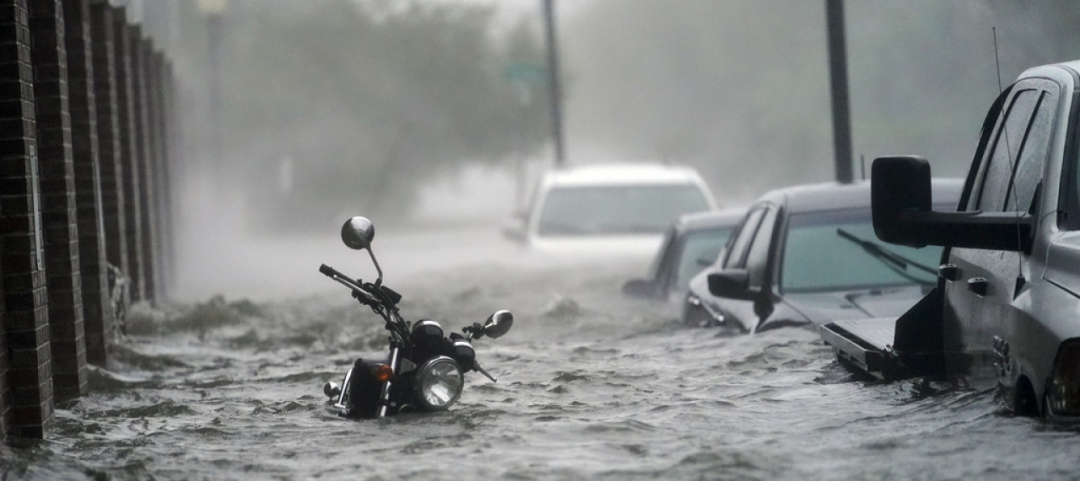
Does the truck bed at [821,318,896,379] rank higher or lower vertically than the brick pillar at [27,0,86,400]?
lower

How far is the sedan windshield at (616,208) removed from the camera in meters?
16.2

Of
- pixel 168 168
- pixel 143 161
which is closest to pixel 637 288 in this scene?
pixel 143 161

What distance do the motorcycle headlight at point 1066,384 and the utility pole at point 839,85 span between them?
7.83 metres

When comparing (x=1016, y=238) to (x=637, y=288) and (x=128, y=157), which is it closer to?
(x=637, y=288)

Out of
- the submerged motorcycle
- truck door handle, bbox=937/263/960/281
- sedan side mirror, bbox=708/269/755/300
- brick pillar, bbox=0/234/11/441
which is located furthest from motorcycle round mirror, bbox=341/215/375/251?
truck door handle, bbox=937/263/960/281

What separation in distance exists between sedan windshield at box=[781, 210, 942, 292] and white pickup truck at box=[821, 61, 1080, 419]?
264 cm

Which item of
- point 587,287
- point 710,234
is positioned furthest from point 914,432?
point 587,287

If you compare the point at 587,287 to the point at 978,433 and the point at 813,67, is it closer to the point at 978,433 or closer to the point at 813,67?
the point at 978,433

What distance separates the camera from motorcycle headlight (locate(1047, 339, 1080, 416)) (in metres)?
4.57

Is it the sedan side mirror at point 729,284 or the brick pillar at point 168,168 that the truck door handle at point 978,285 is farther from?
the brick pillar at point 168,168

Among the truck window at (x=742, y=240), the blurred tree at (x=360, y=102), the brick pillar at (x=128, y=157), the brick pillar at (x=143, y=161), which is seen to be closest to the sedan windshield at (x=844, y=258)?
the truck window at (x=742, y=240)

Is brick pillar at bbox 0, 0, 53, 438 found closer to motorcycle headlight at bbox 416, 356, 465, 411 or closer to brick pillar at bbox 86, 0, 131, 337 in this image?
motorcycle headlight at bbox 416, 356, 465, 411

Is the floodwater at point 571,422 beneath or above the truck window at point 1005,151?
beneath

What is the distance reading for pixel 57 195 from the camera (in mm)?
8391
